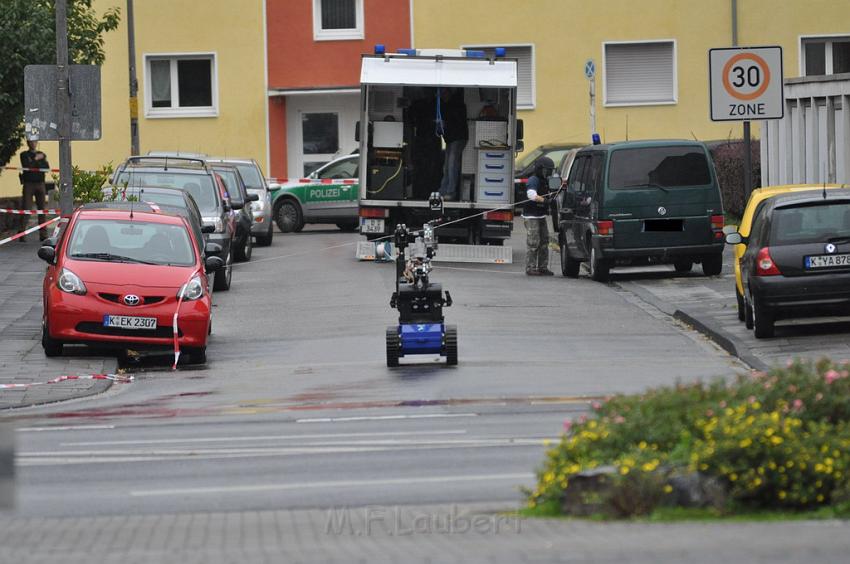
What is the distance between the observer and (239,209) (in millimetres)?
29188

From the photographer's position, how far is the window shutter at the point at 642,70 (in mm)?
46531

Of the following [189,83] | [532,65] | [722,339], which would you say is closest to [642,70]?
[532,65]

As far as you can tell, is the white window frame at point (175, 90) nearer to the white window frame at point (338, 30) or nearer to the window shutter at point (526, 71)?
the white window frame at point (338, 30)

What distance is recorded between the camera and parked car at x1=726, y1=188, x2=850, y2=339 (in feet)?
58.9

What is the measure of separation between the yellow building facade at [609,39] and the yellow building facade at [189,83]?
4.69 meters

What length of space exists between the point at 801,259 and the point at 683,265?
30.0 ft

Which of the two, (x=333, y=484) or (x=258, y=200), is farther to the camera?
(x=258, y=200)

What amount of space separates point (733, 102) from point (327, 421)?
31.0 ft

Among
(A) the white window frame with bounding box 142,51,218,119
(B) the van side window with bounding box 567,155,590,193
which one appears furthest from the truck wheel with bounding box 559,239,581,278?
(A) the white window frame with bounding box 142,51,218,119

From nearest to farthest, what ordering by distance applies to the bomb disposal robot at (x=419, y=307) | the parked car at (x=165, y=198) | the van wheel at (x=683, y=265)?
the bomb disposal robot at (x=419, y=307) < the parked car at (x=165, y=198) < the van wheel at (x=683, y=265)

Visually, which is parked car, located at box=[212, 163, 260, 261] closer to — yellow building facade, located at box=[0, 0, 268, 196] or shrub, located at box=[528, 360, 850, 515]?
yellow building facade, located at box=[0, 0, 268, 196]

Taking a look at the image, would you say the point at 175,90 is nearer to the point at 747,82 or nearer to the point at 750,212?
the point at 747,82

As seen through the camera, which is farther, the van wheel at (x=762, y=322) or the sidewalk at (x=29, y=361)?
the van wheel at (x=762, y=322)

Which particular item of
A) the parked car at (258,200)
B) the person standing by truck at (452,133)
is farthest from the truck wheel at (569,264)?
the parked car at (258,200)
